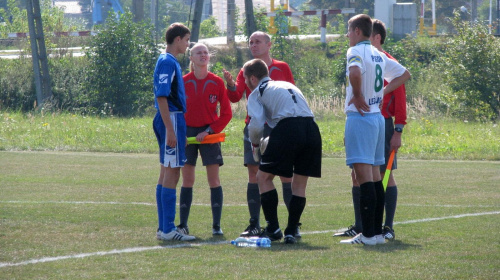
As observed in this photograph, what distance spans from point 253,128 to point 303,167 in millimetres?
590

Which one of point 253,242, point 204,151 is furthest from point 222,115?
point 253,242

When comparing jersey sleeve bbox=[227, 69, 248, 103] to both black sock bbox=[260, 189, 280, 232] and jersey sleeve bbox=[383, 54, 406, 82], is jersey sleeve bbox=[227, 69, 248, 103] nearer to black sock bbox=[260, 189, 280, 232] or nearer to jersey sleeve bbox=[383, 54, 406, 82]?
black sock bbox=[260, 189, 280, 232]

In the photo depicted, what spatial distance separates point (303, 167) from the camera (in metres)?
6.48

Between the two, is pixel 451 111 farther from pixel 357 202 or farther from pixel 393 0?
pixel 357 202

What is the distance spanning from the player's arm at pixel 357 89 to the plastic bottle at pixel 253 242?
4.74 feet

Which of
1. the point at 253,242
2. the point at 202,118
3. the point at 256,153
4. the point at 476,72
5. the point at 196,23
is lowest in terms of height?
the point at 253,242

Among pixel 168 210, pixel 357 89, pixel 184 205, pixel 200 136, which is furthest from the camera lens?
pixel 184 205

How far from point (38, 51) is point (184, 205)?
2141 centimetres

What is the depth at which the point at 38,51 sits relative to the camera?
88.2 ft

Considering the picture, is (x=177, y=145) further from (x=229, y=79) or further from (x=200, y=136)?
(x=229, y=79)

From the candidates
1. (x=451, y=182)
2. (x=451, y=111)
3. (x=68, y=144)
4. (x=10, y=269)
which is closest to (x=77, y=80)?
(x=68, y=144)

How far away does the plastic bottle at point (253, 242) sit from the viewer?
637 centimetres

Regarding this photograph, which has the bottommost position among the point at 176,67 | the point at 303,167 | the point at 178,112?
the point at 303,167

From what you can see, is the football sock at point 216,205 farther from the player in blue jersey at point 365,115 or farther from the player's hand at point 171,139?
the player in blue jersey at point 365,115
